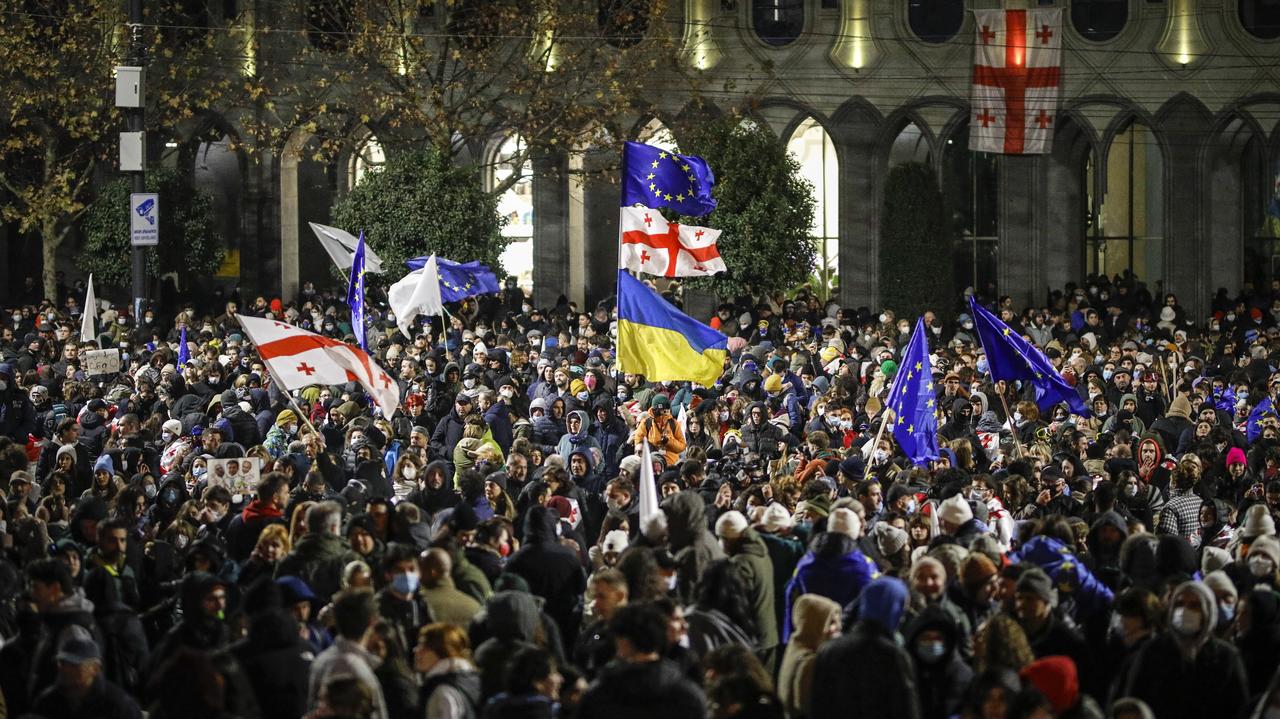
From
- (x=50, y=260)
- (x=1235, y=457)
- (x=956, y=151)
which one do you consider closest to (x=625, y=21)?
(x=956, y=151)

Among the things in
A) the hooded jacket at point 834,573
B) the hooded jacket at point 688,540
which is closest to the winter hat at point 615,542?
the hooded jacket at point 688,540

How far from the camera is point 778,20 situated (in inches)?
1437

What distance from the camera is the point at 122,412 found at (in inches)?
765

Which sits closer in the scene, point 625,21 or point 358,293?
point 358,293

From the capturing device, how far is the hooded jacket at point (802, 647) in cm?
809

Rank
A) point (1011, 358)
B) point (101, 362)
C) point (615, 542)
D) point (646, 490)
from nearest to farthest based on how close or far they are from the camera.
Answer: point (615, 542) < point (646, 490) < point (1011, 358) < point (101, 362)

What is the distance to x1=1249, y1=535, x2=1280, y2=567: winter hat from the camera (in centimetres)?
A: 973

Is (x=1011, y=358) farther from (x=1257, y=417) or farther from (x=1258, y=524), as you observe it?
(x=1258, y=524)

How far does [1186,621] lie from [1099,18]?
95.7 ft

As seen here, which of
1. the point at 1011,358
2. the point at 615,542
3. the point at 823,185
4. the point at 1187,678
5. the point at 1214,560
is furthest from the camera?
the point at 823,185

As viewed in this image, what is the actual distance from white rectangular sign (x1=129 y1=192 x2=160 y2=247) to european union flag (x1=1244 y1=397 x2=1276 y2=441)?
17.7 meters

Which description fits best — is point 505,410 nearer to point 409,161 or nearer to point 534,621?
point 534,621

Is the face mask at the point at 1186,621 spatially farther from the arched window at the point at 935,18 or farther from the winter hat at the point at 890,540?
the arched window at the point at 935,18

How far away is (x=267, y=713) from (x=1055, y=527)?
4.69 metres
